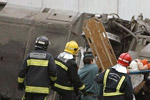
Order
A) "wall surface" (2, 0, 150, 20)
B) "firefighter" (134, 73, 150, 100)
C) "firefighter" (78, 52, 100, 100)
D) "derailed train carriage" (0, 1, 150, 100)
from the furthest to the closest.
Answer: "wall surface" (2, 0, 150, 20), "derailed train carriage" (0, 1, 150, 100), "firefighter" (78, 52, 100, 100), "firefighter" (134, 73, 150, 100)

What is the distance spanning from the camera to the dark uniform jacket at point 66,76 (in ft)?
23.0

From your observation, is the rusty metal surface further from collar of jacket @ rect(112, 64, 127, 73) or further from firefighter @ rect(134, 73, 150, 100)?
collar of jacket @ rect(112, 64, 127, 73)

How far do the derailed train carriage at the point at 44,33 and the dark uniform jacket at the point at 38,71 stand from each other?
1658mm

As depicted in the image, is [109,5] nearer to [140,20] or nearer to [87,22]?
[140,20]

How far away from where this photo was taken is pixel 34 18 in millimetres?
8672

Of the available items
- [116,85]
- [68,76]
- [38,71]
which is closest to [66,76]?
[68,76]

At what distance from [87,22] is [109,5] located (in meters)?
5.66

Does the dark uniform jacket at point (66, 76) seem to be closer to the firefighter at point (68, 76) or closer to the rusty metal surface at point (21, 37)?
the firefighter at point (68, 76)

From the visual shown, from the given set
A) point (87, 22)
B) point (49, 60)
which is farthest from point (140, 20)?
point (49, 60)

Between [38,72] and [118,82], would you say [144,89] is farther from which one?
[38,72]

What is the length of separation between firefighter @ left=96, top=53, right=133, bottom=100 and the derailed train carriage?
6.16 feet

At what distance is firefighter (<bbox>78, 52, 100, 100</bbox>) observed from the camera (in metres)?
7.50

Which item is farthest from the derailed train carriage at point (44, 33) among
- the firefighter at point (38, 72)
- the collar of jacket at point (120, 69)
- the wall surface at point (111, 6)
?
the wall surface at point (111, 6)

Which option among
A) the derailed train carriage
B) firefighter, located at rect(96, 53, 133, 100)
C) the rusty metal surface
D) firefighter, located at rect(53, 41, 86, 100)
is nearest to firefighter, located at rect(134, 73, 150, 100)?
firefighter, located at rect(96, 53, 133, 100)
